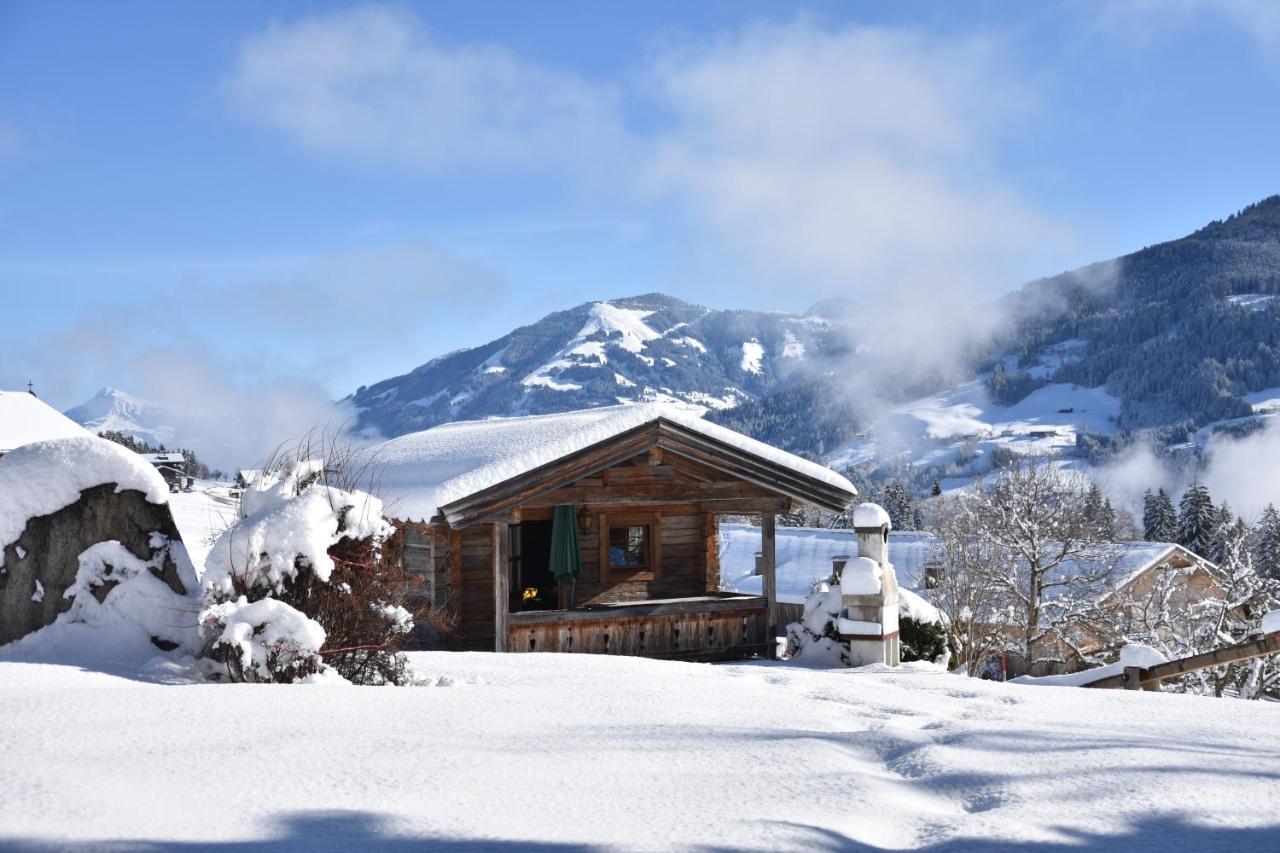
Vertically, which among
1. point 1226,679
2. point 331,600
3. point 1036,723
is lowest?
point 1226,679

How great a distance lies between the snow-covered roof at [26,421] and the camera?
36.8m

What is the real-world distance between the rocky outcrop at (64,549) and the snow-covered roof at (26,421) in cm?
3233

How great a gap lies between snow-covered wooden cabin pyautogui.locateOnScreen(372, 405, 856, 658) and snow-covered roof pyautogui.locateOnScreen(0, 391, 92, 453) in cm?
2635

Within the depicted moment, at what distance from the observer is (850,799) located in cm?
484

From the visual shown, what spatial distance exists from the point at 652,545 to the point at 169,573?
10.4 m

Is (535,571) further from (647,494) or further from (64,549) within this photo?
(64,549)

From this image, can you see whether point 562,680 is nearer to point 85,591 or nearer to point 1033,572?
point 85,591

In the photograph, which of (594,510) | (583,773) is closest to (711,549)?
(594,510)

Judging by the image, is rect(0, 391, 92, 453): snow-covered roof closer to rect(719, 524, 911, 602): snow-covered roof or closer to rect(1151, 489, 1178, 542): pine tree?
rect(719, 524, 911, 602): snow-covered roof

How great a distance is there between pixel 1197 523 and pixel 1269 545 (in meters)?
8.44

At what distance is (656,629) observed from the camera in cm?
1571

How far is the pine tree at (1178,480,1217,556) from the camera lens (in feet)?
207

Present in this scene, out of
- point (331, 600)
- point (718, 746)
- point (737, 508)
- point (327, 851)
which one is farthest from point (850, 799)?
point (737, 508)

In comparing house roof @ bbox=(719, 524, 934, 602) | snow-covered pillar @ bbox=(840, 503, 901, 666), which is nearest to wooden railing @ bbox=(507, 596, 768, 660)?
snow-covered pillar @ bbox=(840, 503, 901, 666)
